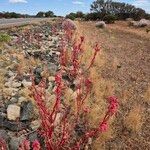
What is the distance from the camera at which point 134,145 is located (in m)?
7.28

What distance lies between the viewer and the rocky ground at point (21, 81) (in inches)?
261

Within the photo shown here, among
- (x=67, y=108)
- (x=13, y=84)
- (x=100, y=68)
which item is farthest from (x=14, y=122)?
(x=100, y=68)

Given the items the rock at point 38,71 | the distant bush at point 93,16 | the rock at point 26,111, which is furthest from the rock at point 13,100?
the distant bush at point 93,16

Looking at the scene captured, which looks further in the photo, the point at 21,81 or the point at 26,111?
the point at 21,81

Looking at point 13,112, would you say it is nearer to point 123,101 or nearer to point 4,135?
point 4,135

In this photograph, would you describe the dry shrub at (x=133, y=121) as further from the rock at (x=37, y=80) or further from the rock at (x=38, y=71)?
the rock at (x=38, y=71)

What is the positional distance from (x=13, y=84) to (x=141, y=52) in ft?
36.0

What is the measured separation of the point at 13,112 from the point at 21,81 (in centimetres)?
173

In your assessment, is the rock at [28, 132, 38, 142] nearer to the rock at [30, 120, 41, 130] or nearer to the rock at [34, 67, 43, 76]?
the rock at [30, 120, 41, 130]

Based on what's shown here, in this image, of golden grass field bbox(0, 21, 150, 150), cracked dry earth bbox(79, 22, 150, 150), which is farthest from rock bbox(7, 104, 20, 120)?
cracked dry earth bbox(79, 22, 150, 150)

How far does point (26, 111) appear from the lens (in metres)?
7.08

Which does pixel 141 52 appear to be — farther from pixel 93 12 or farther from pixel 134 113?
pixel 93 12

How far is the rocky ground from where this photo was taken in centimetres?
662

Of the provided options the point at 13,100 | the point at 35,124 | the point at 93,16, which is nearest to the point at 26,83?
the point at 13,100
